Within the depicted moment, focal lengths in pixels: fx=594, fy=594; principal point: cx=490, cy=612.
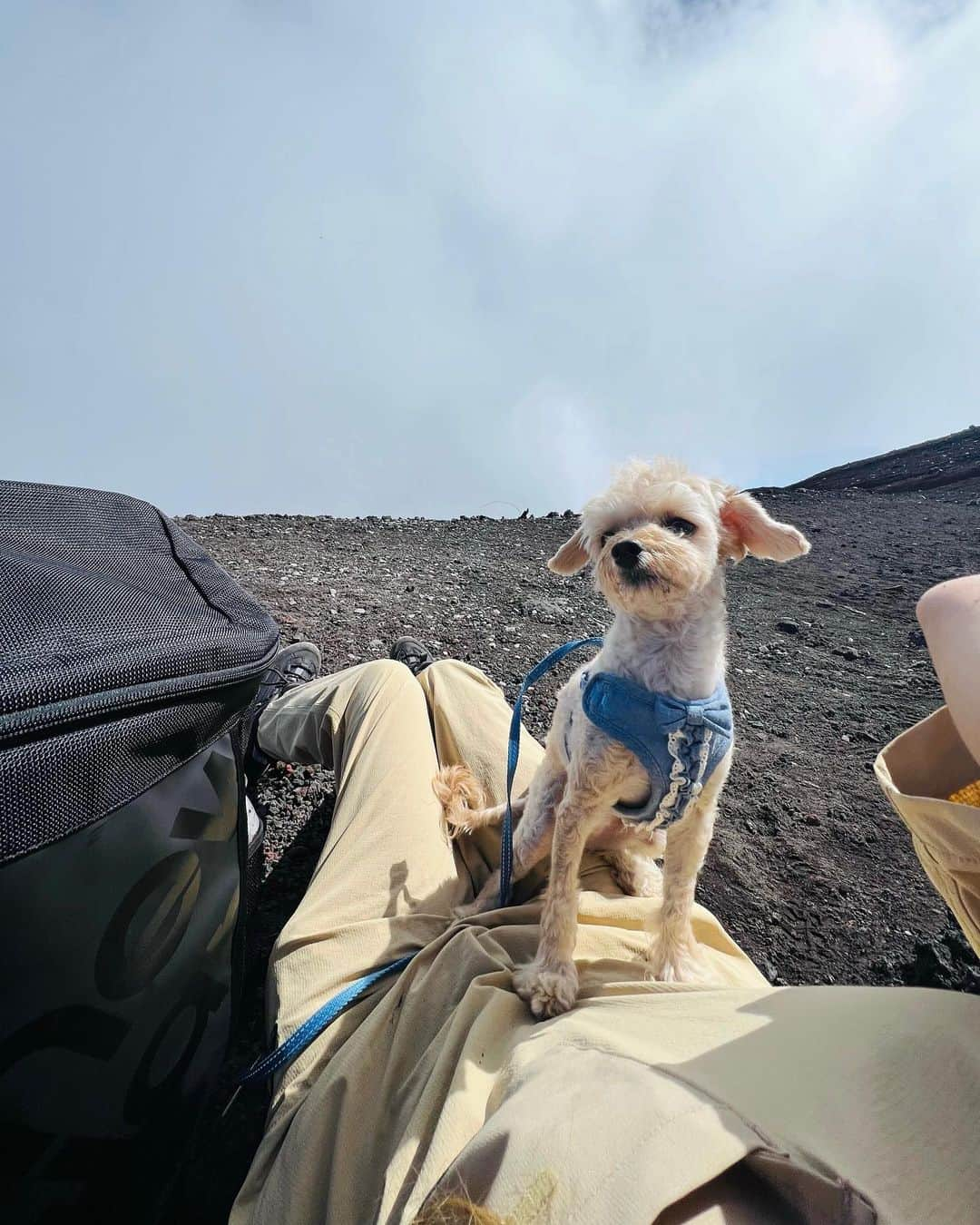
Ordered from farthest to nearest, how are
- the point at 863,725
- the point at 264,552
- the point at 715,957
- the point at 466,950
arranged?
the point at 264,552 → the point at 863,725 → the point at 715,957 → the point at 466,950

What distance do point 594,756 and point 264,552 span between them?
514 cm

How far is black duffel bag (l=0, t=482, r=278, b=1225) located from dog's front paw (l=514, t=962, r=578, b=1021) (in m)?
0.72

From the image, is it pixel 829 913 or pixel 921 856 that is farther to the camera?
pixel 829 913

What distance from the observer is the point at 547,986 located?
1.59 m

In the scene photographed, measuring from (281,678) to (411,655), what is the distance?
30.2 inches

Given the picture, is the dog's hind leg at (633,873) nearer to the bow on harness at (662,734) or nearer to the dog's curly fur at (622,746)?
the dog's curly fur at (622,746)

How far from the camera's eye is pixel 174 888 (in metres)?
1.04

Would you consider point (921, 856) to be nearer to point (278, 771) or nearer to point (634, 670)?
point (634, 670)

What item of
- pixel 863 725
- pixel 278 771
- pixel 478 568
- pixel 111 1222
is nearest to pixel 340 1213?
pixel 111 1222

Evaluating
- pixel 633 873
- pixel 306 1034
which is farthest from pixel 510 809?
pixel 306 1034

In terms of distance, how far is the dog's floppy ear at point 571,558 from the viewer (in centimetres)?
257

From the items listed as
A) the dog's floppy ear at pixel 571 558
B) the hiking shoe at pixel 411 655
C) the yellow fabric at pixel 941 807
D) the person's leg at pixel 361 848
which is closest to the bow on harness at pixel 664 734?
the person's leg at pixel 361 848

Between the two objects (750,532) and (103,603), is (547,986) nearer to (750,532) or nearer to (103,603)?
(103,603)

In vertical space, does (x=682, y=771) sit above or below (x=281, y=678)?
below
